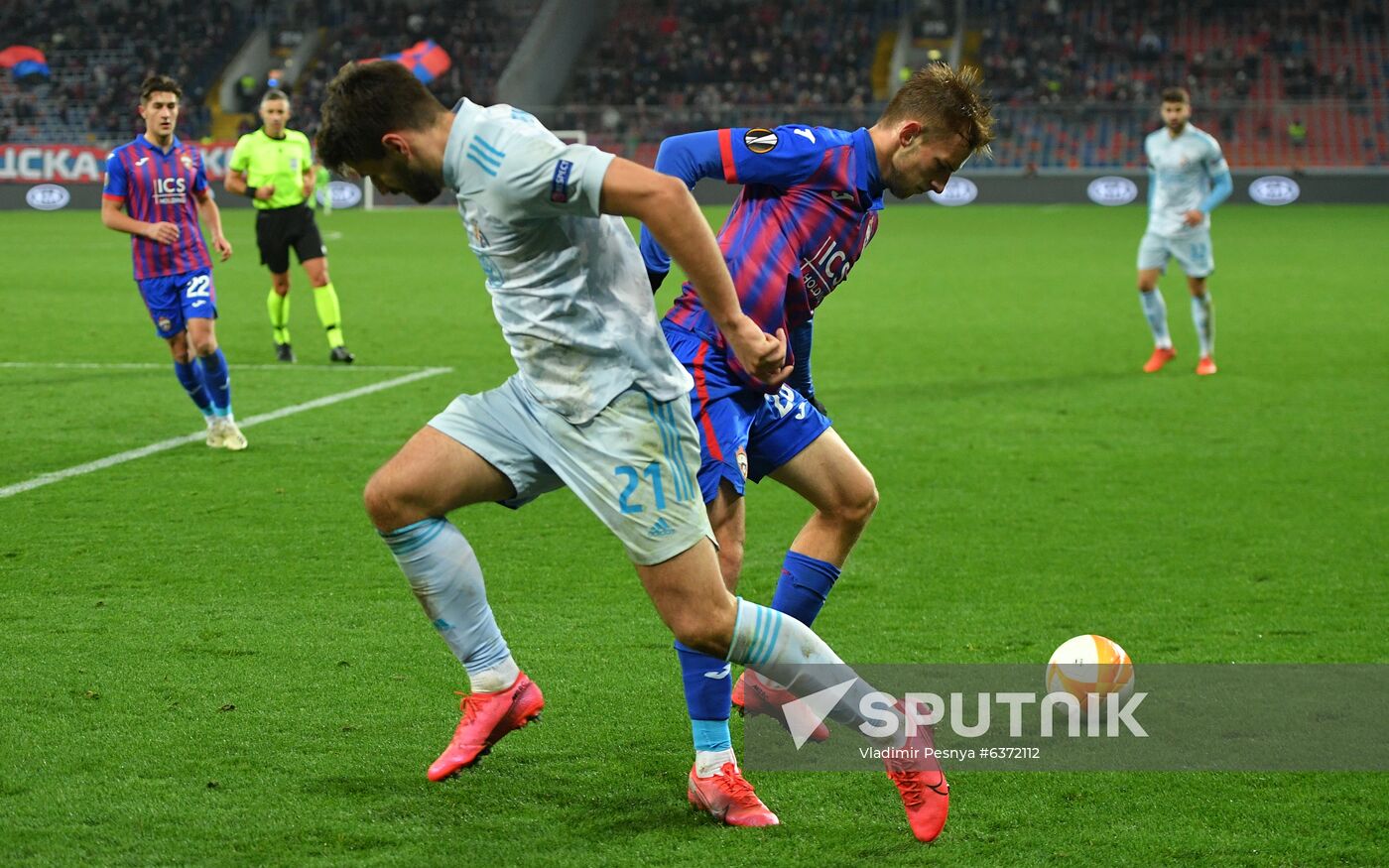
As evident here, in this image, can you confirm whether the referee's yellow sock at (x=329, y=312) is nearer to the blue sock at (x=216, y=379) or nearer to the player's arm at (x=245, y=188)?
the player's arm at (x=245, y=188)

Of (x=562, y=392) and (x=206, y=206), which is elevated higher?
(x=562, y=392)

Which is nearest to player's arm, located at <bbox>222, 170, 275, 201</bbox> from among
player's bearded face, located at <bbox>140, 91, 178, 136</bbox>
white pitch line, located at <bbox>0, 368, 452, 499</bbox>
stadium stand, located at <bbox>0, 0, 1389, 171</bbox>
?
white pitch line, located at <bbox>0, 368, 452, 499</bbox>

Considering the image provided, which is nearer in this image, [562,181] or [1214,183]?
[562,181]

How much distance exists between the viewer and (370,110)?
3215 millimetres

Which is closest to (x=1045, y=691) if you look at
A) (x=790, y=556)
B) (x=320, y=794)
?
(x=790, y=556)

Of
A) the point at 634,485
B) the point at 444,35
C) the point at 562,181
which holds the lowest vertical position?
the point at 444,35

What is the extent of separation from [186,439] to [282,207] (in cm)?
456

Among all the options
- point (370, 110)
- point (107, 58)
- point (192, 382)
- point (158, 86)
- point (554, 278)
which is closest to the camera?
point (370, 110)

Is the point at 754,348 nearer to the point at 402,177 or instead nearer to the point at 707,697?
the point at 402,177

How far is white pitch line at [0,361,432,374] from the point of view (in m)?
12.2

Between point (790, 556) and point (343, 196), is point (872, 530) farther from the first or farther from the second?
point (343, 196)

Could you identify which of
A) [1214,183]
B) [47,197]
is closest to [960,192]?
[47,197]

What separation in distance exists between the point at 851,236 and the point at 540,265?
3.74ft

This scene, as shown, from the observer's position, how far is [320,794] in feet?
12.4
